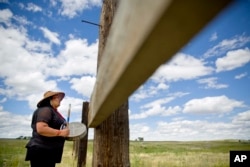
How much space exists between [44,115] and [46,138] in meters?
0.28

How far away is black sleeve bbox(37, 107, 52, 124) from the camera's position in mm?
3041

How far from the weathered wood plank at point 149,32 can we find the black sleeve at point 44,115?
2.49m

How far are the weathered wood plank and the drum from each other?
7.84ft

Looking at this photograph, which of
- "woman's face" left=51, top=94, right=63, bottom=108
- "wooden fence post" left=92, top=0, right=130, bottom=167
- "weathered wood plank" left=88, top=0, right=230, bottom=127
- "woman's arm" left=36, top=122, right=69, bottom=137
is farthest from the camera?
"woman's face" left=51, top=94, right=63, bottom=108

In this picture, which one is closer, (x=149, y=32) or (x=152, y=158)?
(x=149, y=32)

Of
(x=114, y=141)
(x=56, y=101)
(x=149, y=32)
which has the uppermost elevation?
(x=56, y=101)

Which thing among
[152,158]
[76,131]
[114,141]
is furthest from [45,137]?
[152,158]

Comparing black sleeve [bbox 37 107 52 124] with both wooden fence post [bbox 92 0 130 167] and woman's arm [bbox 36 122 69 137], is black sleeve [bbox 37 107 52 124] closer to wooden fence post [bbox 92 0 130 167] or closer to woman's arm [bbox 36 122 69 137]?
woman's arm [bbox 36 122 69 137]

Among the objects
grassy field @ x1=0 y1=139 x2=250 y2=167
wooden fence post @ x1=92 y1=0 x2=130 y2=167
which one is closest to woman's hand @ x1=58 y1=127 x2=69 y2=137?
wooden fence post @ x1=92 y1=0 x2=130 y2=167

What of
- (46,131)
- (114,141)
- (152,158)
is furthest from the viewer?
(152,158)

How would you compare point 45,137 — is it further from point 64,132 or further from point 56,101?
point 56,101

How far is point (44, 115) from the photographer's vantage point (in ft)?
10.1

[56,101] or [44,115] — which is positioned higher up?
[56,101]

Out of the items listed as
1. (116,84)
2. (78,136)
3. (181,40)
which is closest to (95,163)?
(78,136)
